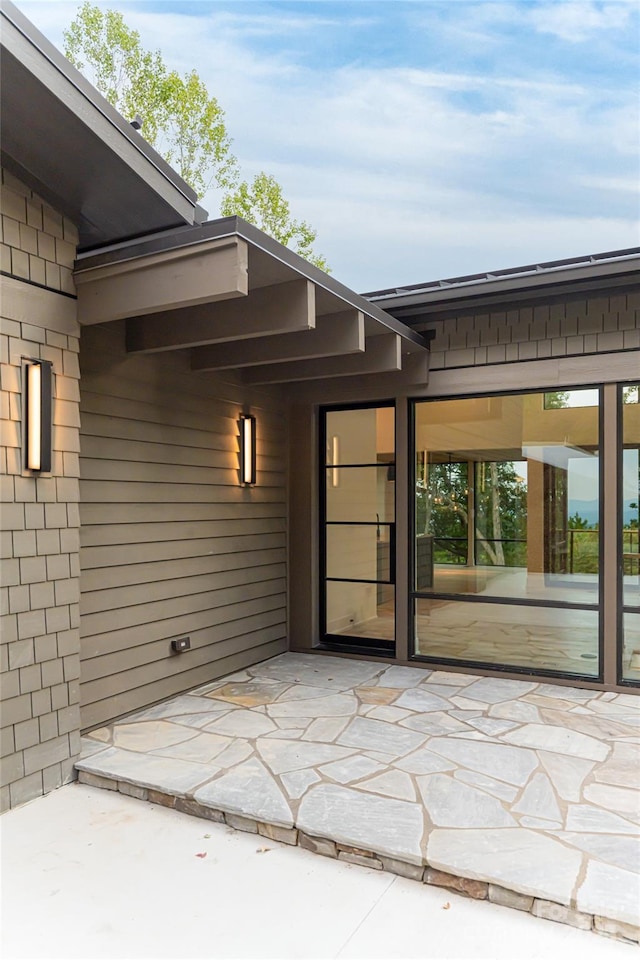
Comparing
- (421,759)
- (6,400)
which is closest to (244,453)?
(6,400)

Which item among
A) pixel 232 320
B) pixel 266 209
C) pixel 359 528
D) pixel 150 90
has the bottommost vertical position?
pixel 359 528

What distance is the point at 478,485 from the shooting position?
17.4 feet

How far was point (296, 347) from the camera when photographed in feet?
14.0

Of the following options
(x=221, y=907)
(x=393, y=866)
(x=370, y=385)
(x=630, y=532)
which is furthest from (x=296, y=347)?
(x=221, y=907)

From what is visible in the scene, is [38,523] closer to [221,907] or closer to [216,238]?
[216,238]

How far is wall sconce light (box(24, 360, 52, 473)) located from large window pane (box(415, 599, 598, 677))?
3.36 metres

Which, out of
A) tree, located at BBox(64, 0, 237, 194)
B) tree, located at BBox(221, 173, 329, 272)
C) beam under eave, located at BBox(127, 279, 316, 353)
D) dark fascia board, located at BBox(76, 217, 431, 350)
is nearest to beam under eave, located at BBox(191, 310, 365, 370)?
dark fascia board, located at BBox(76, 217, 431, 350)

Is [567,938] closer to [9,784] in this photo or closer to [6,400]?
[9,784]

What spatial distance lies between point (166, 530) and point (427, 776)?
237 cm

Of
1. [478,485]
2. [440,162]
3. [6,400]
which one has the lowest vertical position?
[478,485]

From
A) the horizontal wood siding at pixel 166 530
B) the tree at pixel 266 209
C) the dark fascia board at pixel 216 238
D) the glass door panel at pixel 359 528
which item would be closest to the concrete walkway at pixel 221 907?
the horizontal wood siding at pixel 166 530

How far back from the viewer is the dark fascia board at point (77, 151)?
279 cm

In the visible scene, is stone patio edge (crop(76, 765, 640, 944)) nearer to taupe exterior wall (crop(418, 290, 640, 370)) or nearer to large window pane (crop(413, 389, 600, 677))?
large window pane (crop(413, 389, 600, 677))

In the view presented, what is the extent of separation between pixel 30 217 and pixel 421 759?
3.48 m
